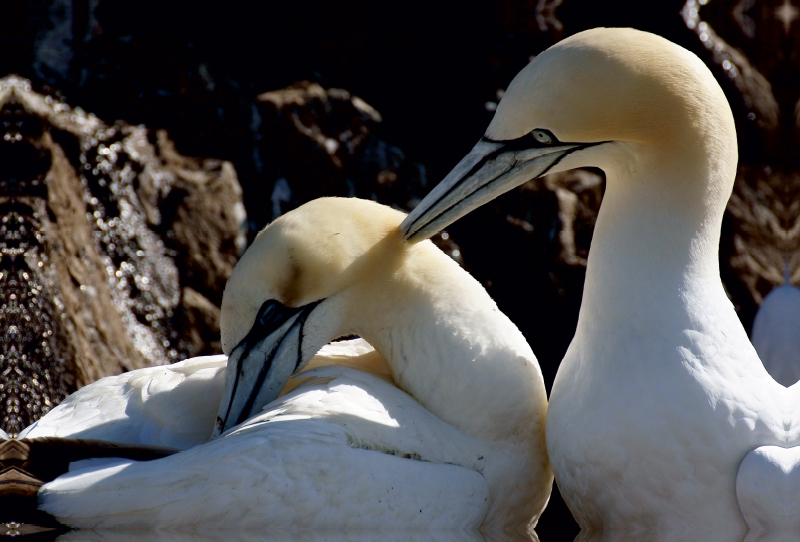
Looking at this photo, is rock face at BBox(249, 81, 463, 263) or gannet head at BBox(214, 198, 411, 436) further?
rock face at BBox(249, 81, 463, 263)

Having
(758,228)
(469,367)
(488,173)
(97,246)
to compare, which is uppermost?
(488,173)

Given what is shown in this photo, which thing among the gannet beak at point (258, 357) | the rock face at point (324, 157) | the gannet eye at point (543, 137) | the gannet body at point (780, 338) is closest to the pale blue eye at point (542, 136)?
the gannet eye at point (543, 137)

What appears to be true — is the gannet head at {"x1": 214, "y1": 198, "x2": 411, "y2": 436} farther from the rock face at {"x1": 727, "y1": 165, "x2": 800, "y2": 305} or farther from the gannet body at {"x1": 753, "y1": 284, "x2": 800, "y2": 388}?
the rock face at {"x1": 727, "y1": 165, "x2": 800, "y2": 305}

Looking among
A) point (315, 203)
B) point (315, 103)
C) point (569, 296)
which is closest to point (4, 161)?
point (315, 103)

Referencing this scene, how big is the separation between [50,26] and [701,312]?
5833 millimetres

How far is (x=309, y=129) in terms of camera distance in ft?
25.4

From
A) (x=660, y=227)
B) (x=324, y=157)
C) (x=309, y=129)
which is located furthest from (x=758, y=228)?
(x=660, y=227)

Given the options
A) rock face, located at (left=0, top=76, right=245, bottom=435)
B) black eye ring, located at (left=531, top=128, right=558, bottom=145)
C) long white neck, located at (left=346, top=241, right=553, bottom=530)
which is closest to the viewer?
black eye ring, located at (left=531, top=128, right=558, bottom=145)

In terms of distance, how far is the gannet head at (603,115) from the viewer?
367 cm

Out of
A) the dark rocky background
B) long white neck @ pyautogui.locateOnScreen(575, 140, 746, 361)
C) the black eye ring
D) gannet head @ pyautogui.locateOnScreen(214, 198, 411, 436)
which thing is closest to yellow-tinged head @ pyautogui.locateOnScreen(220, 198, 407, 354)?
gannet head @ pyautogui.locateOnScreen(214, 198, 411, 436)

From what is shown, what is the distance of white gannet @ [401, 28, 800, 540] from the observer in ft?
11.9

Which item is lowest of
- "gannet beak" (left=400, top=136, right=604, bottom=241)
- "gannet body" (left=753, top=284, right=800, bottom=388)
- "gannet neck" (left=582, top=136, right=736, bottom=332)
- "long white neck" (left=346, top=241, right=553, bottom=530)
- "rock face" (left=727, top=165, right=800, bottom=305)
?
"rock face" (left=727, top=165, right=800, bottom=305)

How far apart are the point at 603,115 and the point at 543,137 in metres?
0.24

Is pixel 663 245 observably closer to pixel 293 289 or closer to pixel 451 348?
pixel 451 348
